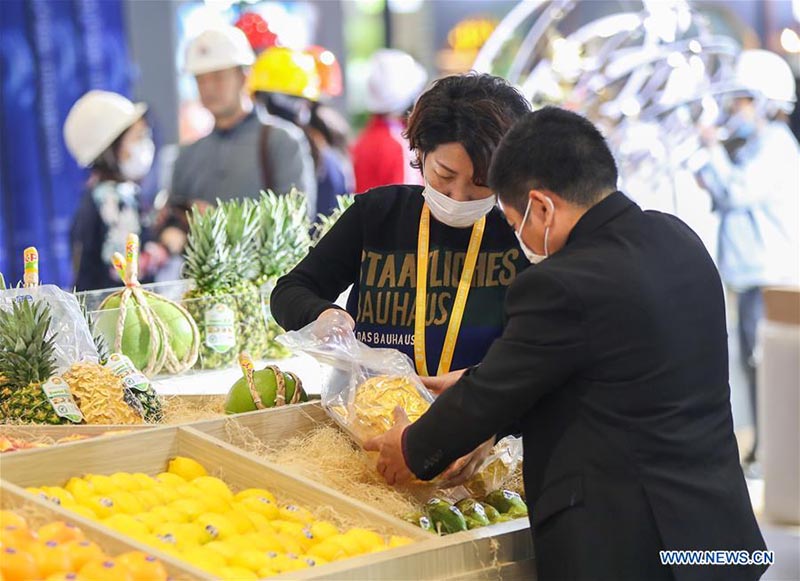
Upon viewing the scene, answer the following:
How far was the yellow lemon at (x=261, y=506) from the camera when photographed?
2258 millimetres

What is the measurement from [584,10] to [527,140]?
26.0ft

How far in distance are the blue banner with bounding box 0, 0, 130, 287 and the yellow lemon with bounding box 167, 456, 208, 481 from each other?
6709 mm

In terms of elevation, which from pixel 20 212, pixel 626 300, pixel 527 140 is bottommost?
pixel 20 212

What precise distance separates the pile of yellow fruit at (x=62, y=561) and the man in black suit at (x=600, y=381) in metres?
0.57

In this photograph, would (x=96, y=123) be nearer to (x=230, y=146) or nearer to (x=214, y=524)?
(x=230, y=146)

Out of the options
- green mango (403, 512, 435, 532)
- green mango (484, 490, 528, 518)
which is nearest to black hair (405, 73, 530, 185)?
green mango (484, 490, 528, 518)

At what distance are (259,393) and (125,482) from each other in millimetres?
563

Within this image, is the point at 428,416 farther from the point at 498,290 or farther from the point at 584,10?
the point at 584,10

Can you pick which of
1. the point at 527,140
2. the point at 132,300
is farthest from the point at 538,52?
the point at 527,140

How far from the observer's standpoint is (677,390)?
6.91 ft

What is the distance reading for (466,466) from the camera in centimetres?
238

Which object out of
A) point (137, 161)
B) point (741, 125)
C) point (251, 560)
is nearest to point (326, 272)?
point (251, 560)

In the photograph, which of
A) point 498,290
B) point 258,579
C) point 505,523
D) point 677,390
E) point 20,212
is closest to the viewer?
point 258,579

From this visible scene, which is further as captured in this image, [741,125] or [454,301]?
[741,125]
